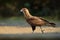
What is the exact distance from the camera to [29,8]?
4.63 meters

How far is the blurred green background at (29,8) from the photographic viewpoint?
462cm

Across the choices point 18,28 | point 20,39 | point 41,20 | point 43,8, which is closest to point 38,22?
point 41,20

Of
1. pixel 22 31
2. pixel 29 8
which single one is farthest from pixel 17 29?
pixel 29 8

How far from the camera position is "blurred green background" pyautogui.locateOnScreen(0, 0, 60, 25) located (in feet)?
15.2

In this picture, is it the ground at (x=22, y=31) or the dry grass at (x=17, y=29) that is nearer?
the ground at (x=22, y=31)

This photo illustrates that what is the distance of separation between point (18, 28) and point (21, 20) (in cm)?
22

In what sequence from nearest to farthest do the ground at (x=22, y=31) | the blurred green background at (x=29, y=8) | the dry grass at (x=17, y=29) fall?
the ground at (x=22, y=31), the dry grass at (x=17, y=29), the blurred green background at (x=29, y=8)

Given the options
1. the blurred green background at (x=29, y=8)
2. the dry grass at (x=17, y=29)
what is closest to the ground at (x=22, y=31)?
the dry grass at (x=17, y=29)

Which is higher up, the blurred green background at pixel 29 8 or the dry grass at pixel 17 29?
the blurred green background at pixel 29 8

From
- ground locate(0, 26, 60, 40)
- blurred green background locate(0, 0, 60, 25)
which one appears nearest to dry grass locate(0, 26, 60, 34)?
ground locate(0, 26, 60, 40)

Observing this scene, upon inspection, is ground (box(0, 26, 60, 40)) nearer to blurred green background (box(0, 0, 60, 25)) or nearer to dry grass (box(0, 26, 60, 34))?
dry grass (box(0, 26, 60, 34))

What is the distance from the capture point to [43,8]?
4.73m

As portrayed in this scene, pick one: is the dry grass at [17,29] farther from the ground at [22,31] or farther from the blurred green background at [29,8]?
the blurred green background at [29,8]

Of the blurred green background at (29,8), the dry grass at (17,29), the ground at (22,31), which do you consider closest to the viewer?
the ground at (22,31)
